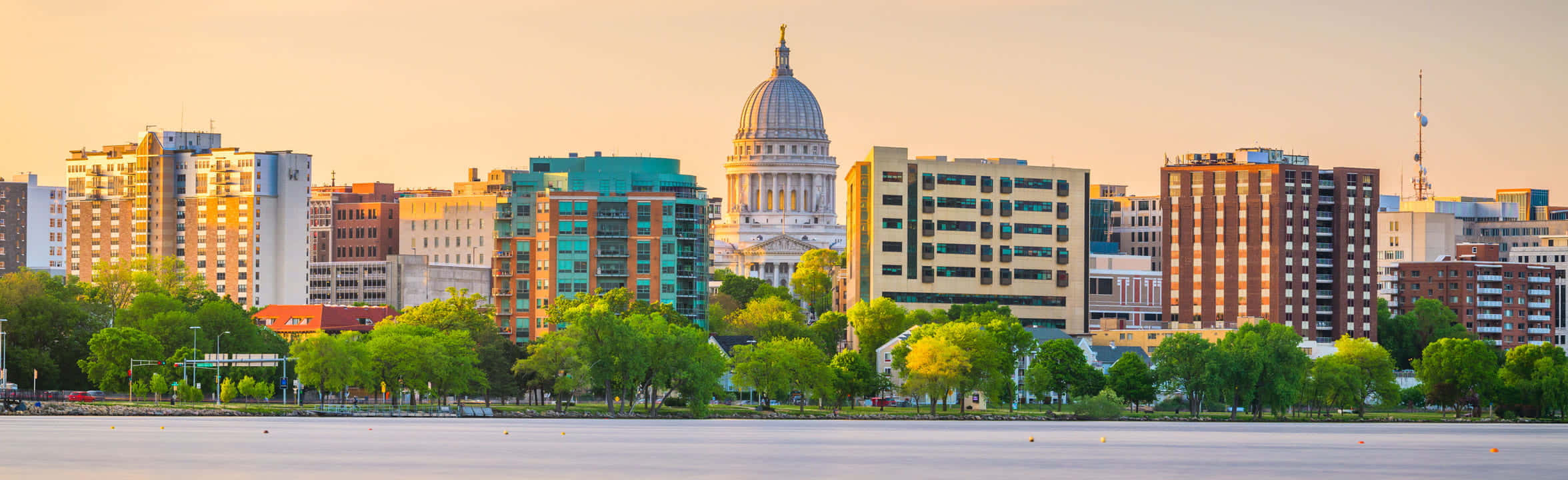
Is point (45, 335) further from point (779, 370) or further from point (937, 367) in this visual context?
point (937, 367)

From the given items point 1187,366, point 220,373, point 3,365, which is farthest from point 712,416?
point 3,365

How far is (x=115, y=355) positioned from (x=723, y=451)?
75225 millimetres

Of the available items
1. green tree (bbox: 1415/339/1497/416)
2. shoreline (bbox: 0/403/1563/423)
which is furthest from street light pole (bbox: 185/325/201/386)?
green tree (bbox: 1415/339/1497/416)

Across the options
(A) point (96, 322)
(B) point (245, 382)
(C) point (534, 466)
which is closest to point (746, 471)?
(C) point (534, 466)

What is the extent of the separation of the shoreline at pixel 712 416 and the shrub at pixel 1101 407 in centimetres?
121

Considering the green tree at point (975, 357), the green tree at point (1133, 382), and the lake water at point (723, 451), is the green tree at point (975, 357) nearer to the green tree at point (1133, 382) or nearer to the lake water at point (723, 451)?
the green tree at point (1133, 382)

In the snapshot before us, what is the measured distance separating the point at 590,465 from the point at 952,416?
79253mm

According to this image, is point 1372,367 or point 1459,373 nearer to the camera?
point 1459,373

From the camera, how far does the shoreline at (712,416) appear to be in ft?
481

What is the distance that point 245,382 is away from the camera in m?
161

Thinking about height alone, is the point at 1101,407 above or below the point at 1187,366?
below

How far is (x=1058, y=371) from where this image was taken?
178 metres

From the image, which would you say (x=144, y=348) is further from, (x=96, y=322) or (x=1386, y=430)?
(x=1386, y=430)

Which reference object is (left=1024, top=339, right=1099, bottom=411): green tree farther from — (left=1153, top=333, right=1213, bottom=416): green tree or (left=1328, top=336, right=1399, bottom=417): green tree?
(left=1328, top=336, right=1399, bottom=417): green tree
